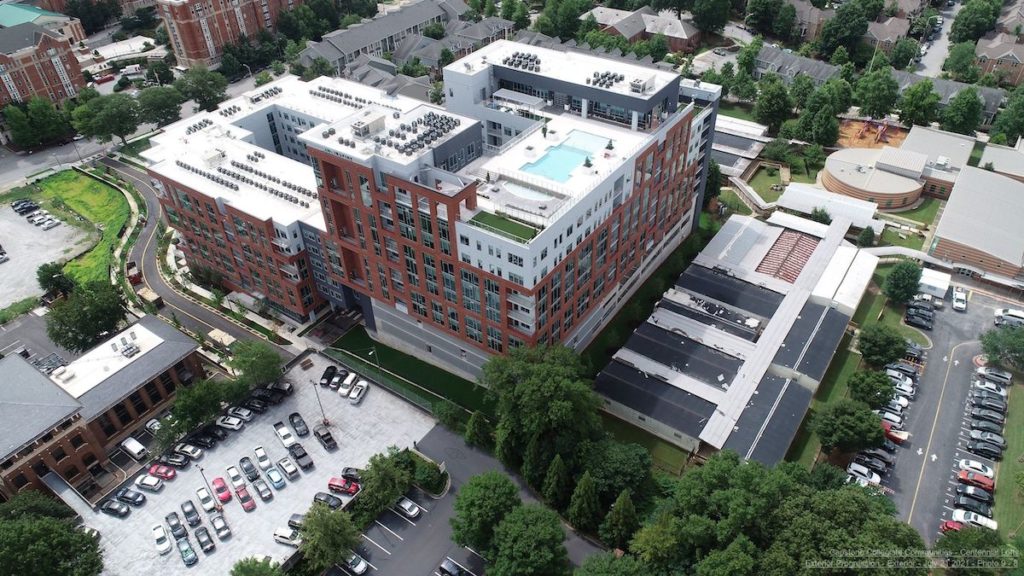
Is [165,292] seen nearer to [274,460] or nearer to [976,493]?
[274,460]

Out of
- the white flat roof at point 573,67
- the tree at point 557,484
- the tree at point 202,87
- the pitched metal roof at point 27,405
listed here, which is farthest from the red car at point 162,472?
the tree at point 202,87

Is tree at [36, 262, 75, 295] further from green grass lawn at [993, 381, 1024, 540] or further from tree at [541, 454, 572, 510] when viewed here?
green grass lawn at [993, 381, 1024, 540]

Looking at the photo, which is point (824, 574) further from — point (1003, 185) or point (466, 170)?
point (1003, 185)

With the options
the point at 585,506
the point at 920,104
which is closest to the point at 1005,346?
the point at 585,506

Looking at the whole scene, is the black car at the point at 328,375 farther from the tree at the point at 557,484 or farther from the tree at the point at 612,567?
the tree at the point at 612,567

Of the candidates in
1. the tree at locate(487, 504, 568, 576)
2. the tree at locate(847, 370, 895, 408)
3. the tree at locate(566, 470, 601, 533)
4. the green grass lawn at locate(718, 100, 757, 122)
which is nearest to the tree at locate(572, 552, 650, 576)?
the tree at locate(487, 504, 568, 576)

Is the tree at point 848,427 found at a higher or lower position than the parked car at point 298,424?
higher
